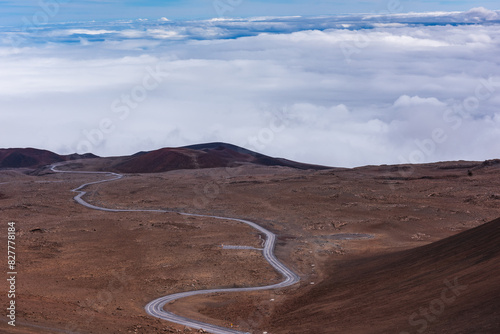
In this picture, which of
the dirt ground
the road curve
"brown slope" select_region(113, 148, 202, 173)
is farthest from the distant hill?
the road curve

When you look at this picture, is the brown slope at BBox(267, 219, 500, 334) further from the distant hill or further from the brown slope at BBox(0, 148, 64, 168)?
the brown slope at BBox(0, 148, 64, 168)

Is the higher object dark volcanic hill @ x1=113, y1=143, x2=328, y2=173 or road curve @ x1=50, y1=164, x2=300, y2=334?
dark volcanic hill @ x1=113, y1=143, x2=328, y2=173

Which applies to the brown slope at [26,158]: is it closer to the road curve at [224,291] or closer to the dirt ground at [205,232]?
the dirt ground at [205,232]

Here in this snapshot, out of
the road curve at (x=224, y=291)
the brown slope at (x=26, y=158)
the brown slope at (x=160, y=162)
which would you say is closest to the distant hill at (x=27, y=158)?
the brown slope at (x=26, y=158)

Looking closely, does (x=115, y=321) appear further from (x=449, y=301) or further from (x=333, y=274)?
(x=333, y=274)

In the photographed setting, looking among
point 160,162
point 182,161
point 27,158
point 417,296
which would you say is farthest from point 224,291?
point 27,158

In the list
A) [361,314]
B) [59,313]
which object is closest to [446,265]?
[361,314]
